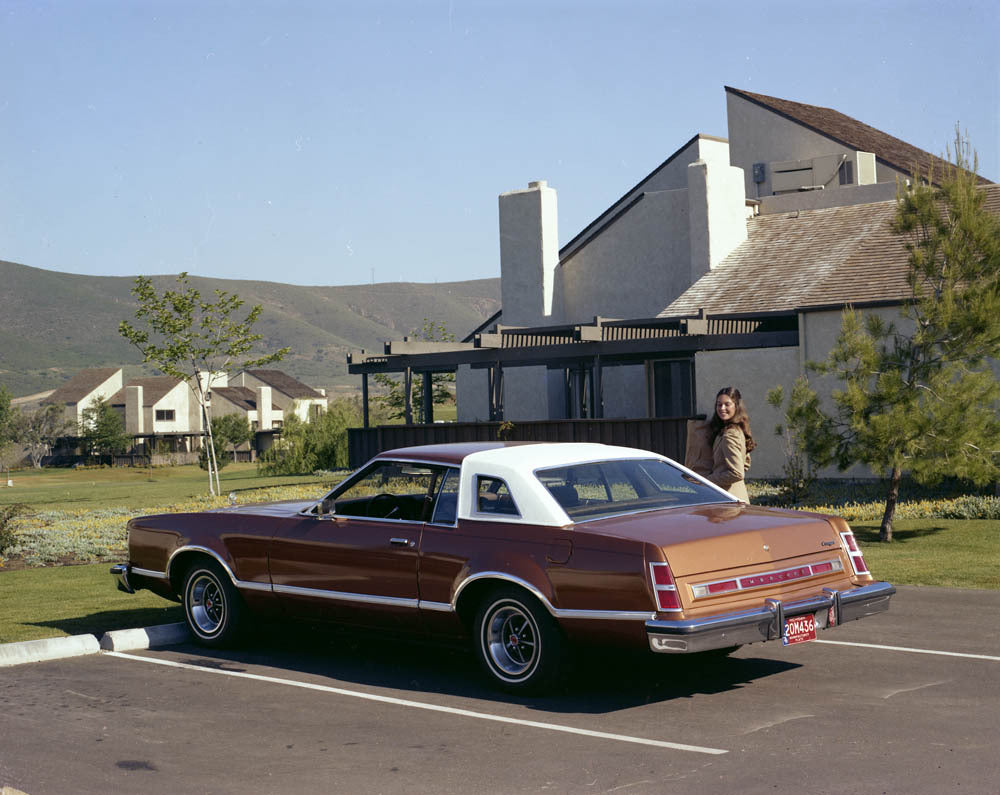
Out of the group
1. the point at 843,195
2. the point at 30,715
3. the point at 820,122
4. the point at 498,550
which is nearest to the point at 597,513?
the point at 498,550

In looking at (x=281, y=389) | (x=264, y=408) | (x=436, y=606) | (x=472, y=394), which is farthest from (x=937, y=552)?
(x=281, y=389)

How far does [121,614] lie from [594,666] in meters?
4.91

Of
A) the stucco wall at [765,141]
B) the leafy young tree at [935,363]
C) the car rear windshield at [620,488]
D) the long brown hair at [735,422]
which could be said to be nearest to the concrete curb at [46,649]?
the car rear windshield at [620,488]

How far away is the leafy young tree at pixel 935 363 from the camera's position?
50.6 ft

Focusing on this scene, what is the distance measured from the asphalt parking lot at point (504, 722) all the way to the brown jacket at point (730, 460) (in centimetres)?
166

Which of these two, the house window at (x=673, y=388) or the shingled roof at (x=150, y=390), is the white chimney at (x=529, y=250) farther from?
the shingled roof at (x=150, y=390)

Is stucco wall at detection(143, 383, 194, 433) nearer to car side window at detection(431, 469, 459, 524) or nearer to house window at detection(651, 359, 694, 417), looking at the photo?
house window at detection(651, 359, 694, 417)

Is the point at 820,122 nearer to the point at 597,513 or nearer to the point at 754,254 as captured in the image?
the point at 754,254

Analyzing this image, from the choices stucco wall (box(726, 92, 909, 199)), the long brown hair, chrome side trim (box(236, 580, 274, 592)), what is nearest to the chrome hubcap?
chrome side trim (box(236, 580, 274, 592))

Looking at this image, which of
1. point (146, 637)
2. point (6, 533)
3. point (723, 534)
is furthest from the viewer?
point (6, 533)

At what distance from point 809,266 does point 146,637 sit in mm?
21212

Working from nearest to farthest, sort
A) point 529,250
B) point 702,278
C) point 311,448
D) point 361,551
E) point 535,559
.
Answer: point 535,559 < point 361,551 < point 702,278 < point 529,250 < point 311,448

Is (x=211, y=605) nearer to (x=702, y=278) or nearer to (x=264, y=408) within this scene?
(x=702, y=278)

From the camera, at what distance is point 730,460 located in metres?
10.5
